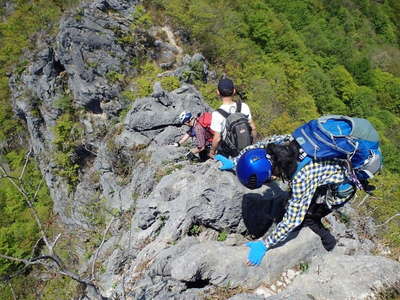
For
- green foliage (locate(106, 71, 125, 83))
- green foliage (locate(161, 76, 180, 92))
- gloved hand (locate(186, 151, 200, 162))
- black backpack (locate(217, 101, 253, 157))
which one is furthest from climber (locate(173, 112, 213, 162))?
green foliage (locate(106, 71, 125, 83))

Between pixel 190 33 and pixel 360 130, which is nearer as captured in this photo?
pixel 360 130

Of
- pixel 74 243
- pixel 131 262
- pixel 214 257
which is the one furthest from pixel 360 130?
pixel 74 243

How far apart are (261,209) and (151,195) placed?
259 centimetres

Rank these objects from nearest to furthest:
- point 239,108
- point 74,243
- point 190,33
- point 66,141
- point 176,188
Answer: point 239,108 < point 176,188 < point 74,243 < point 66,141 < point 190,33

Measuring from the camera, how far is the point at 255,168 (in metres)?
3.58

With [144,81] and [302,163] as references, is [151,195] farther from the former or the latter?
[144,81]

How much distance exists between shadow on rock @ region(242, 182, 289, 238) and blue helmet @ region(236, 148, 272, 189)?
178 cm

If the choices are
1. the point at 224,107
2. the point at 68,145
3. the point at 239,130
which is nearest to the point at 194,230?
the point at 239,130

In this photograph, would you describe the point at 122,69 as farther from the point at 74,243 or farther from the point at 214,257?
the point at 214,257

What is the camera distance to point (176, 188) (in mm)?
6449

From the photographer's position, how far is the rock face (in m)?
4.21

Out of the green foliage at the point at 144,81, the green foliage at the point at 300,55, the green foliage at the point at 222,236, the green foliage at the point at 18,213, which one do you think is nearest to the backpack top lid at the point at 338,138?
the green foliage at the point at 222,236

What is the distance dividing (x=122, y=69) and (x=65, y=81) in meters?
3.27

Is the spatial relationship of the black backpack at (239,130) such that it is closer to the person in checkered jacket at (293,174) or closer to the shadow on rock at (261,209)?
the shadow on rock at (261,209)
